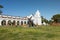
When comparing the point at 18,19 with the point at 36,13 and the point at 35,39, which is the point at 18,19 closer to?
the point at 36,13

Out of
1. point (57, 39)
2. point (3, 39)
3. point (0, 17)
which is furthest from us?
point (0, 17)

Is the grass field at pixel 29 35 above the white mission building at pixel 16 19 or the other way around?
the other way around

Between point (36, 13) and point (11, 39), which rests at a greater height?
point (36, 13)

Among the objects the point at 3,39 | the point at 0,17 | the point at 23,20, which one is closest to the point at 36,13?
the point at 23,20

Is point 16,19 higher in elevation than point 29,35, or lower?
higher

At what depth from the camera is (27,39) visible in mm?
9703

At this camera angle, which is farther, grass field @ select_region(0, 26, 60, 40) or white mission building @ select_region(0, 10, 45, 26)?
white mission building @ select_region(0, 10, 45, 26)

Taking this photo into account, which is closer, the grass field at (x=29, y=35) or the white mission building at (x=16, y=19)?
the grass field at (x=29, y=35)

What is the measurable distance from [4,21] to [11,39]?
1149 inches

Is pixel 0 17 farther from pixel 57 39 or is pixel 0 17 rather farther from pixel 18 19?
pixel 57 39

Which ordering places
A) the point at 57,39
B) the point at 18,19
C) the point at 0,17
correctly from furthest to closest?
1. the point at 18,19
2. the point at 0,17
3. the point at 57,39

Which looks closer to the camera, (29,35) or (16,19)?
(29,35)

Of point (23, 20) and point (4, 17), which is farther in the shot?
point (23, 20)

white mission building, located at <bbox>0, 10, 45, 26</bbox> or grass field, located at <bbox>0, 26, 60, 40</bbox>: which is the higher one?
white mission building, located at <bbox>0, 10, 45, 26</bbox>
